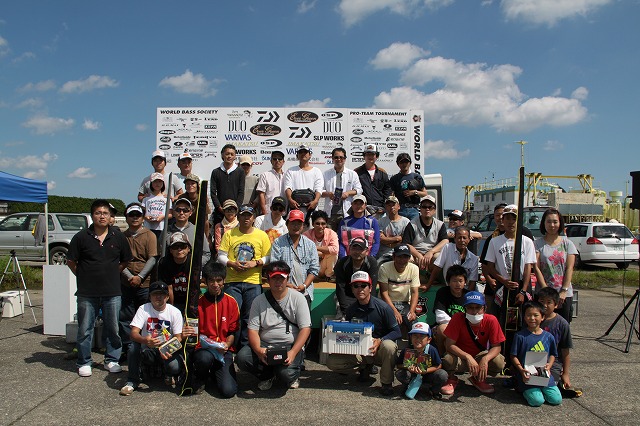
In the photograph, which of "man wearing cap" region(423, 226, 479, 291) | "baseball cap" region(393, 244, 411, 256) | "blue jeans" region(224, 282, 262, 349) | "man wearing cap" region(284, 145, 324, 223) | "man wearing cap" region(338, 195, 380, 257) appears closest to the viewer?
"blue jeans" region(224, 282, 262, 349)

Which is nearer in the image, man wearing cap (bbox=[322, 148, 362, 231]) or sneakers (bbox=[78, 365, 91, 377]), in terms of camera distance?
sneakers (bbox=[78, 365, 91, 377])

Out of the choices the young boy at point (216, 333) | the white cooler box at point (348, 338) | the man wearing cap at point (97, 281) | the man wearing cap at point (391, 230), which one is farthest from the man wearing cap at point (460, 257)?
the man wearing cap at point (97, 281)

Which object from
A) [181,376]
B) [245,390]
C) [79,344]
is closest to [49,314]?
[79,344]

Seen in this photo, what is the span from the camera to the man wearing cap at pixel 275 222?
668cm

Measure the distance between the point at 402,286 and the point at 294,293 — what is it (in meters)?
1.39

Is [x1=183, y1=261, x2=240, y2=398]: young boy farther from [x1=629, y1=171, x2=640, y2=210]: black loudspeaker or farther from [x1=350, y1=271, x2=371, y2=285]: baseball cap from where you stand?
[x1=629, y1=171, x2=640, y2=210]: black loudspeaker

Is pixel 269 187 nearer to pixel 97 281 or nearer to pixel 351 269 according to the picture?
pixel 351 269

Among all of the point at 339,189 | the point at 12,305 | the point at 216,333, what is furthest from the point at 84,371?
the point at 339,189

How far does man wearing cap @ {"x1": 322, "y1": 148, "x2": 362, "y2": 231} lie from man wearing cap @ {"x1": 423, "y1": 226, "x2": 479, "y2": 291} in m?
2.32

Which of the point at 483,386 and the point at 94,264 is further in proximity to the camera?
the point at 94,264

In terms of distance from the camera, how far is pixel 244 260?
5.61 meters

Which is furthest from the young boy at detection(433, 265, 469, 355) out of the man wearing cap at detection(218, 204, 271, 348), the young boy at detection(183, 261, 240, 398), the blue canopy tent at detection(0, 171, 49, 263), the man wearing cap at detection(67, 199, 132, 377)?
the blue canopy tent at detection(0, 171, 49, 263)

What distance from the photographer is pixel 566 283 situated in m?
5.60

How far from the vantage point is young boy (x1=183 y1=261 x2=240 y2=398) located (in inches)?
185
